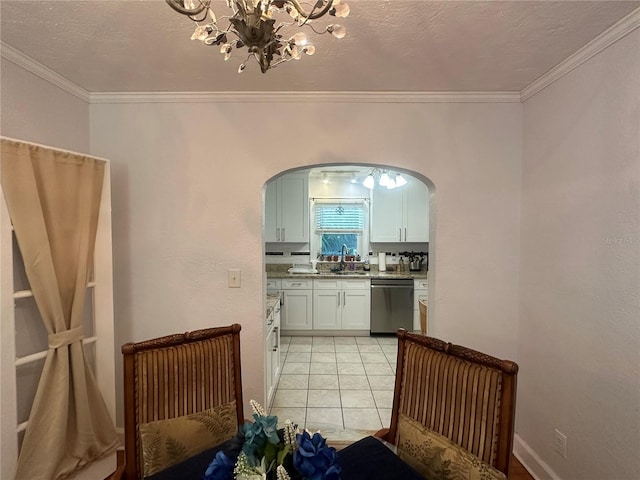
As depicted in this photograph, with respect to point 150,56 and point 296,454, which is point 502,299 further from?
point 150,56

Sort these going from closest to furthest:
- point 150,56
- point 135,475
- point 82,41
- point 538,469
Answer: point 135,475 → point 82,41 → point 150,56 → point 538,469

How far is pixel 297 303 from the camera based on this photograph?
4.69 metres

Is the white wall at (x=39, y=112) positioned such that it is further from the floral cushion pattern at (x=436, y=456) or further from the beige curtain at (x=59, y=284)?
the floral cushion pattern at (x=436, y=456)

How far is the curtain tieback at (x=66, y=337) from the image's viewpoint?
174 cm

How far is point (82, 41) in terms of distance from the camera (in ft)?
5.29

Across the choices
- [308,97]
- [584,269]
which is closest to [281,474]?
[584,269]

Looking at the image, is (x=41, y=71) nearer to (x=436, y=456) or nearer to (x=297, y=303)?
(x=436, y=456)

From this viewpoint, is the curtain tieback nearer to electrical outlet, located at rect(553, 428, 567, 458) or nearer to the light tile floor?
the light tile floor

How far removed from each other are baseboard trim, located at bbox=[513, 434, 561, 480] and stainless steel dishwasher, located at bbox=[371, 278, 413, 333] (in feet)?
Answer: 7.91

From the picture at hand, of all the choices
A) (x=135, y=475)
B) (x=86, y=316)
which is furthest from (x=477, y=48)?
(x=86, y=316)

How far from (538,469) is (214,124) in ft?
9.87

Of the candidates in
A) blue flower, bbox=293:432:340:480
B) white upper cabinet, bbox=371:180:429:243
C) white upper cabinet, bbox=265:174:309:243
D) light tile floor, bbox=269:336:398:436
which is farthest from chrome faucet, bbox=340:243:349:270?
blue flower, bbox=293:432:340:480

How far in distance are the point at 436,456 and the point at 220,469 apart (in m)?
0.85

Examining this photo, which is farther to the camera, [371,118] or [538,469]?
[371,118]
